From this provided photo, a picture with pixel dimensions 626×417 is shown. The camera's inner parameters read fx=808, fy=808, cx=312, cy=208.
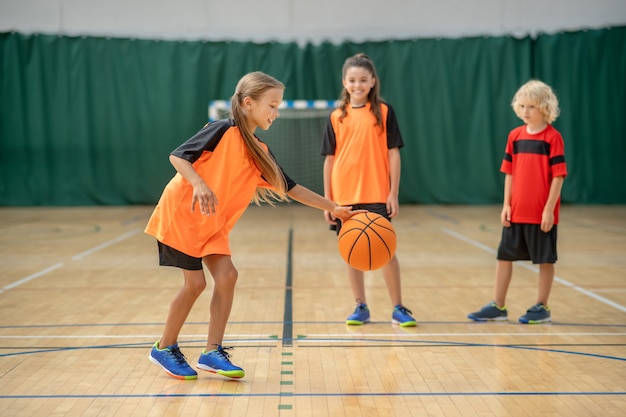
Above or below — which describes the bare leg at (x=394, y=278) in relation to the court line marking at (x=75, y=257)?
above

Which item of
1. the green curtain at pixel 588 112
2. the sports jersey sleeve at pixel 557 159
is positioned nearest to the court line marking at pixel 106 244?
the sports jersey sleeve at pixel 557 159

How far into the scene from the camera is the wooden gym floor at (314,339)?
2959mm

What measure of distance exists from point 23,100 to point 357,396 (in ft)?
37.7

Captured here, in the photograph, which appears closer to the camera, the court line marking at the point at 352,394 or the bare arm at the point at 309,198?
the court line marking at the point at 352,394

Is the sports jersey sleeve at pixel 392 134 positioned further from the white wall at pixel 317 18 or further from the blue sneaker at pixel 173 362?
the white wall at pixel 317 18

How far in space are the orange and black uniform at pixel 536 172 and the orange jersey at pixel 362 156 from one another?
2.27 ft

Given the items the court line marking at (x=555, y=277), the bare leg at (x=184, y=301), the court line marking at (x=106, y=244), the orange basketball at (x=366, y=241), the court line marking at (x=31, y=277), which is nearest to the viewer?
the bare leg at (x=184, y=301)

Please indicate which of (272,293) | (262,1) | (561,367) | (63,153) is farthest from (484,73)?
(561,367)

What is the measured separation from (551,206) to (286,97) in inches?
372

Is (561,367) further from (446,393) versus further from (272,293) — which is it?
(272,293)

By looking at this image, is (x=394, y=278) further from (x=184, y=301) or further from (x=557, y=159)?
(x=184, y=301)

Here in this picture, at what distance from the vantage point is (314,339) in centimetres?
398

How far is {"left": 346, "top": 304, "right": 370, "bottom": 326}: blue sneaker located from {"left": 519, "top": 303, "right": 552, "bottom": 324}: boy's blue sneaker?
834 mm

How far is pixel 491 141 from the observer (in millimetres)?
13312
